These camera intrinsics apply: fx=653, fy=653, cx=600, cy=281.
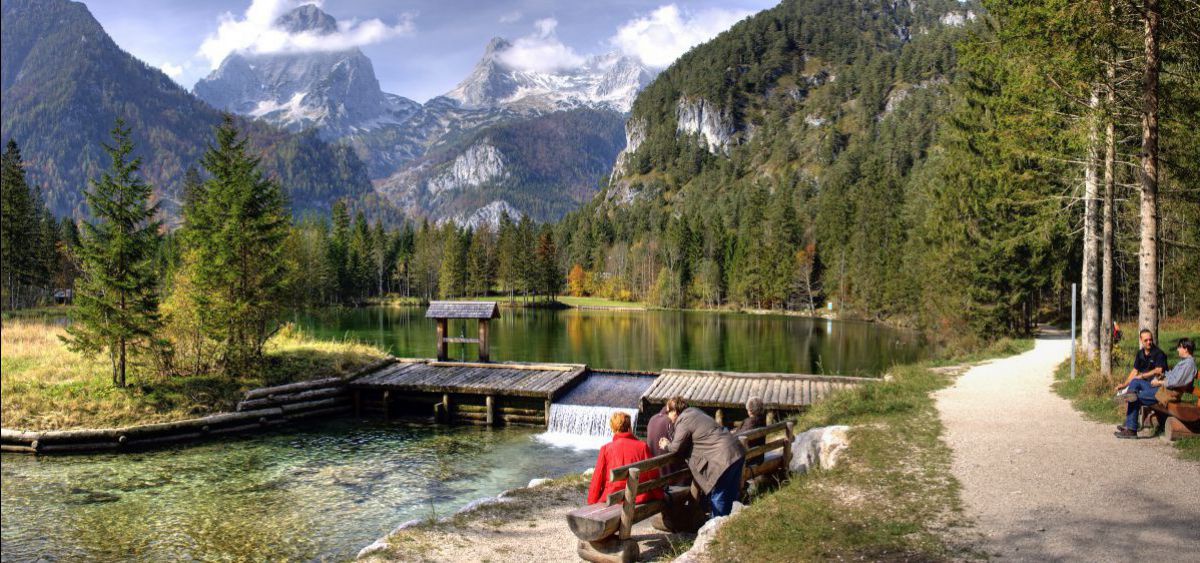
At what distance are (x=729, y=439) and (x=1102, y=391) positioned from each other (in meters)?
12.2

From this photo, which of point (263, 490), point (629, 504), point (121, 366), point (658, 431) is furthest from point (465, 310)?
point (629, 504)

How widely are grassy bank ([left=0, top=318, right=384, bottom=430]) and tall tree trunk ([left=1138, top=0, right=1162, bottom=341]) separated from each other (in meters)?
26.5

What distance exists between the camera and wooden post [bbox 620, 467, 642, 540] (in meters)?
8.13

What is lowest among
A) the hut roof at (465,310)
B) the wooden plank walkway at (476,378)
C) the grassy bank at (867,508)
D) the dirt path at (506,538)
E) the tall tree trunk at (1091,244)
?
the dirt path at (506,538)

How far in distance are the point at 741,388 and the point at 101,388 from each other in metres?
21.8

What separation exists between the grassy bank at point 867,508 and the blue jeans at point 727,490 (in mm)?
307

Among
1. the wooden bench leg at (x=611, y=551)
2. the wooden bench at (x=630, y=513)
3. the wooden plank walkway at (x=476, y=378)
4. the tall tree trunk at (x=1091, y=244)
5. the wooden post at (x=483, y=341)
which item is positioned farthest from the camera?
the wooden post at (x=483, y=341)

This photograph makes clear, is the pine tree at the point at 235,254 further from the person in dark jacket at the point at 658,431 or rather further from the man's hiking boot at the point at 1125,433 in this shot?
the man's hiking boot at the point at 1125,433

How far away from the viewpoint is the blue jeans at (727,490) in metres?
9.02

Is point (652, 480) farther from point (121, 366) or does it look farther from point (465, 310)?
point (121, 366)

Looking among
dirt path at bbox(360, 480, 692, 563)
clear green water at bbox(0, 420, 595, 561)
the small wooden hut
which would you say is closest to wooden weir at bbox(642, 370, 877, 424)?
clear green water at bbox(0, 420, 595, 561)

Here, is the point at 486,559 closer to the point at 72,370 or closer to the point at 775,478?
the point at 775,478

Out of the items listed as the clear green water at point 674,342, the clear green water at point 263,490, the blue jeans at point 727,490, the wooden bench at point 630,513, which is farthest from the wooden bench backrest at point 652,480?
the clear green water at point 674,342

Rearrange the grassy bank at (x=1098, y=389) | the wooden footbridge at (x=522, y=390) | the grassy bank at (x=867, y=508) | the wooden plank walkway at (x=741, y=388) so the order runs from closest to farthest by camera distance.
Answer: the grassy bank at (x=867, y=508), the grassy bank at (x=1098, y=389), the wooden plank walkway at (x=741, y=388), the wooden footbridge at (x=522, y=390)
